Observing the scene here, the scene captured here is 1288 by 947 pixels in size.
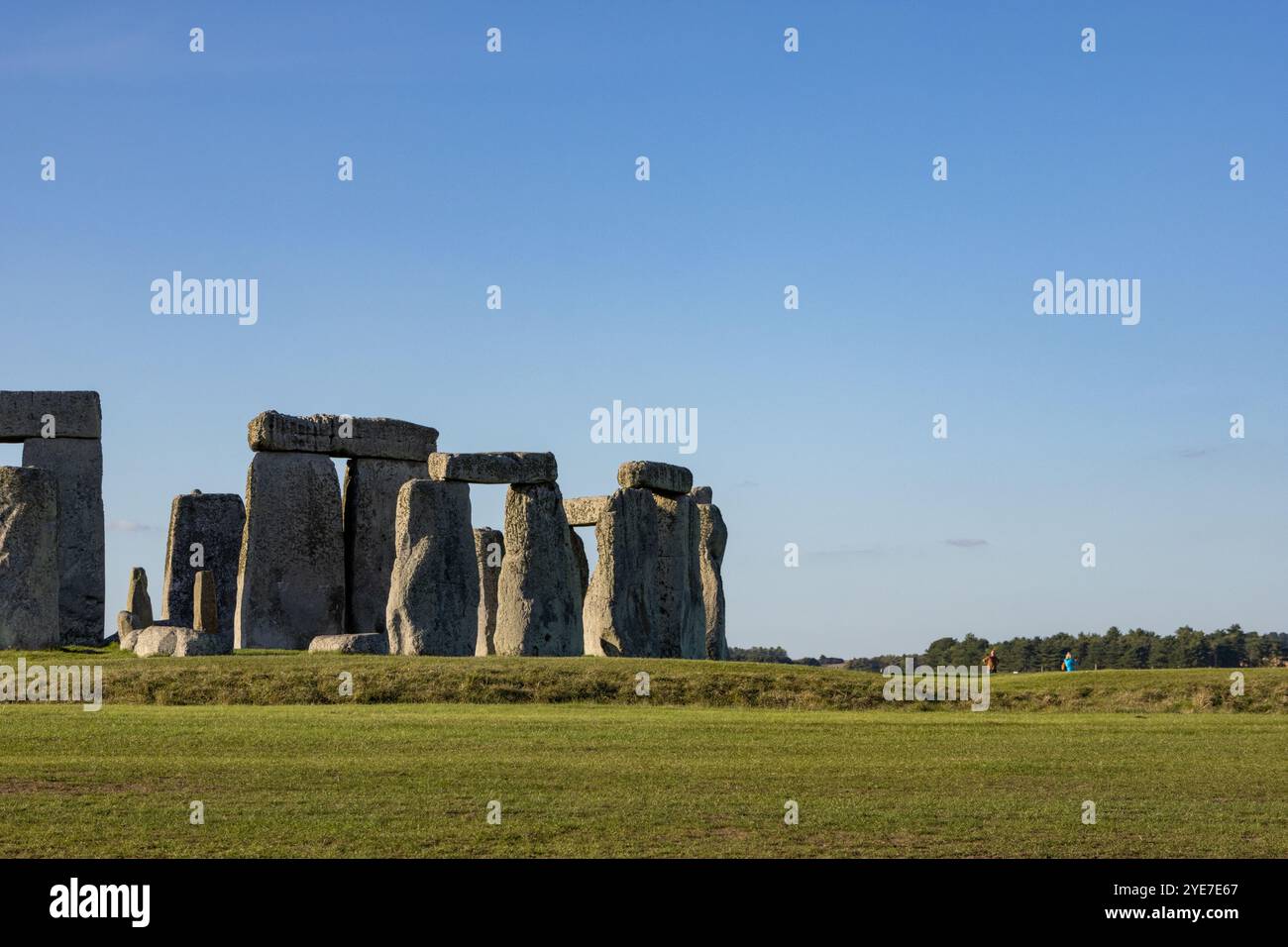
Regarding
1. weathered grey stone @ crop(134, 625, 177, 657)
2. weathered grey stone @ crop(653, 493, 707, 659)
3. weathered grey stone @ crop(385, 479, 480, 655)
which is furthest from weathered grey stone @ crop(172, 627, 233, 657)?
weathered grey stone @ crop(653, 493, 707, 659)

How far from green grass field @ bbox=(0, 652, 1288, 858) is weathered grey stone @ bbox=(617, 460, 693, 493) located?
7709 mm

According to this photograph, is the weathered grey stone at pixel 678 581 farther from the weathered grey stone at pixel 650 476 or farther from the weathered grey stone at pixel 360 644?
the weathered grey stone at pixel 360 644

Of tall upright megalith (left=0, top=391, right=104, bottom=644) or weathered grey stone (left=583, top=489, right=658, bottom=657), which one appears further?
tall upright megalith (left=0, top=391, right=104, bottom=644)

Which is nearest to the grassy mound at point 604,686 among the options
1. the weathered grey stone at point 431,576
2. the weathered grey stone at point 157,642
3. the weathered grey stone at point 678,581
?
the weathered grey stone at point 157,642

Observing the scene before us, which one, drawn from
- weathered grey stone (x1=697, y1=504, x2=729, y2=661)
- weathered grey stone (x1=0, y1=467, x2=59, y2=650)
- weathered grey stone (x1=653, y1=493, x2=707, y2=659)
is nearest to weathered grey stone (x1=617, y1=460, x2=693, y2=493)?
weathered grey stone (x1=653, y1=493, x2=707, y2=659)

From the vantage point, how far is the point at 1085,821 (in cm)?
1084

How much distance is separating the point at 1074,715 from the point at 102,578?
63.8ft

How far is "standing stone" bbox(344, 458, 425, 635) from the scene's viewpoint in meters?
30.9

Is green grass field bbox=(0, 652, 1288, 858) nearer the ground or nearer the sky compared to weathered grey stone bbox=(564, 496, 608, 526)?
nearer the ground

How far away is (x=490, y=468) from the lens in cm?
2662

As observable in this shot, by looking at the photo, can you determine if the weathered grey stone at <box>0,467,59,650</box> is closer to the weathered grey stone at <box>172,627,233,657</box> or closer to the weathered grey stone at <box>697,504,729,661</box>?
the weathered grey stone at <box>172,627,233,657</box>

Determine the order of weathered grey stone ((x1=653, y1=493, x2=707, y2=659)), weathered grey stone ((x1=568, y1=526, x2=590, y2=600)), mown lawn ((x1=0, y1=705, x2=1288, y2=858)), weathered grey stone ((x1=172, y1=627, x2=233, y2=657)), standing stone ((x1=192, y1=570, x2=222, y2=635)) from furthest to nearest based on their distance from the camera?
weathered grey stone ((x1=568, y1=526, x2=590, y2=600))
weathered grey stone ((x1=653, y1=493, x2=707, y2=659))
standing stone ((x1=192, y1=570, x2=222, y2=635))
weathered grey stone ((x1=172, y1=627, x2=233, y2=657))
mown lawn ((x1=0, y1=705, x2=1288, y2=858))

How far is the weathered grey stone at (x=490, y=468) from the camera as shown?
26.5 meters

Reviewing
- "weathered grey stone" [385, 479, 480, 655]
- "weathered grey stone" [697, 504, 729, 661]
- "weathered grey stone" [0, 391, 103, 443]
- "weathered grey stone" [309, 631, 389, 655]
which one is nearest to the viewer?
"weathered grey stone" [309, 631, 389, 655]
